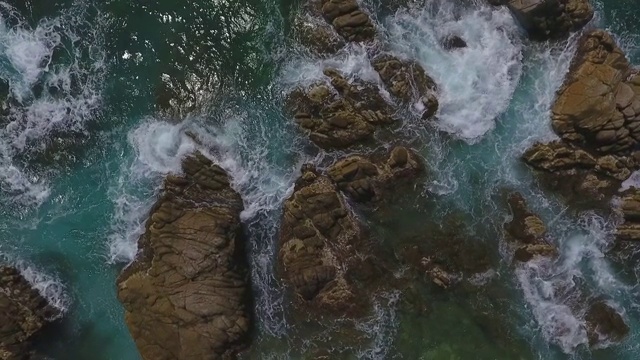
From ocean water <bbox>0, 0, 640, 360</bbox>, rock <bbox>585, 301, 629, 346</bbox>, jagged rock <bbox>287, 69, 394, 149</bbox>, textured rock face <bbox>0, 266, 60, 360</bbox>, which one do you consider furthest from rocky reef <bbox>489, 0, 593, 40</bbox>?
textured rock face <bbox>0, 266, 60, 360</bbox>

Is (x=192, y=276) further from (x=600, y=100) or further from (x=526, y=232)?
(x=600, y=100)

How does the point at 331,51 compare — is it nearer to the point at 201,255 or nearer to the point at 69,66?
the point at 201,255

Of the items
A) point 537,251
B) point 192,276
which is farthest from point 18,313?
point 537,251

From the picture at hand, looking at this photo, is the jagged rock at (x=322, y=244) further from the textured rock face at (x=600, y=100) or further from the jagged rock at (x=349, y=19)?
A: the textured rock face at (x=600, y=100)

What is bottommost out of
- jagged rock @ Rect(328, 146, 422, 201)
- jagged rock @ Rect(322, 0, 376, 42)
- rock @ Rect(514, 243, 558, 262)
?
rock @ Rect(514, 243, 558, 262)

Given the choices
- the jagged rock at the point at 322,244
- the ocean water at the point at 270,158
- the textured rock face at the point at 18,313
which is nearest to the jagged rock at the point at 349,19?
the ocean water at the point at 270,158

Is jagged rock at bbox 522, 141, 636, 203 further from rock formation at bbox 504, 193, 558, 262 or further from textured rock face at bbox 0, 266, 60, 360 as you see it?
textured rock face at bbox 0, 266, 60, 360
